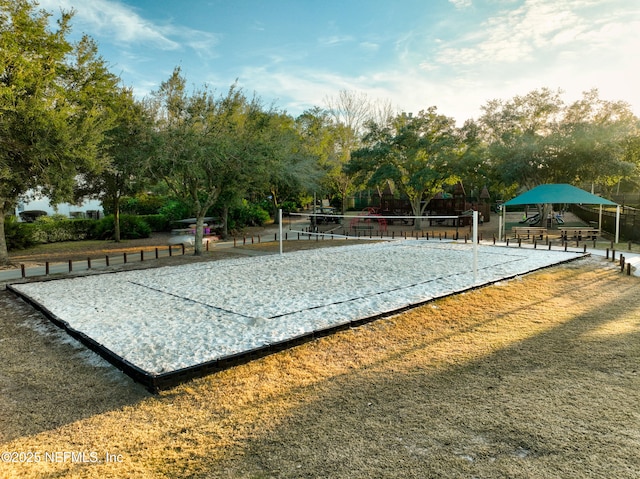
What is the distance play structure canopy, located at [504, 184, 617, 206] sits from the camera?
18750 mm

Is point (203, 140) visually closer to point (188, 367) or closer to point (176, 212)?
point (188, 367)

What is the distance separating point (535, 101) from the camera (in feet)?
84.4

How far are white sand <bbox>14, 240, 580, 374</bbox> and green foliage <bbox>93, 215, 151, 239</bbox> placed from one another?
10294 millimetres

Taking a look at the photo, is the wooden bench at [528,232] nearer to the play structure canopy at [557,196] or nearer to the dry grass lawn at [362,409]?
the play structure canopy at [557,196]

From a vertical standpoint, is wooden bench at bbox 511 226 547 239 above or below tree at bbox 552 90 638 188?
below

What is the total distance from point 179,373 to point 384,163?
2215 cm

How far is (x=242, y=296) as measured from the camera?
8391 millimetres

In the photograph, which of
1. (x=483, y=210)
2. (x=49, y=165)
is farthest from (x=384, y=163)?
(x=49, y=165)

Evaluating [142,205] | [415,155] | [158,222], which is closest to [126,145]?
[158,222]

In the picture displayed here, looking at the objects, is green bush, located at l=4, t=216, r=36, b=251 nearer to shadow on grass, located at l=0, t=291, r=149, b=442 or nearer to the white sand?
the white sand

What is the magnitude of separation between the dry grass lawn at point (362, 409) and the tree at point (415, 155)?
18.0 metres

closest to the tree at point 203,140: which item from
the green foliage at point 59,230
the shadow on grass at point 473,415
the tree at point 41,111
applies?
the tree at point 41,111

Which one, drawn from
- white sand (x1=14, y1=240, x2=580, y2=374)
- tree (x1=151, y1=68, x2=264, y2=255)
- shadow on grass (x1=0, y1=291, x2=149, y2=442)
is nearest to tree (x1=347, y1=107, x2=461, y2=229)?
white sand (x1=14, y1=240, x2=580, y2=374)

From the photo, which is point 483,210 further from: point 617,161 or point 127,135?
point 127,135
